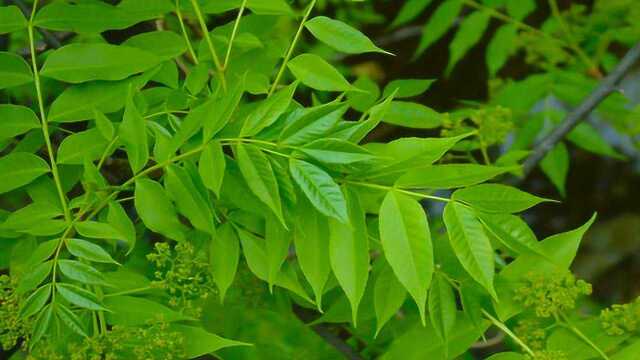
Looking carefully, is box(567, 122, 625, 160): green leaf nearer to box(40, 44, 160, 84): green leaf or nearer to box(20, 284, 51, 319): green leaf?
box(40, 44, 160, 84): green leaf

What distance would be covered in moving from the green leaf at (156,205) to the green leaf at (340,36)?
356 millimetres

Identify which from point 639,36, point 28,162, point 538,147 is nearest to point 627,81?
point 639,36

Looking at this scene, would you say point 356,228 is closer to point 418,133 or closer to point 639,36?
point 639,36

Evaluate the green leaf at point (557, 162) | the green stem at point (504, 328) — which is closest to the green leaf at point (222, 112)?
the green stem at point (504, 328)

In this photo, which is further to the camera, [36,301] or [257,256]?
[257,256]

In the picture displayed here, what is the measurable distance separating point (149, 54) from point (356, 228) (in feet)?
1.50

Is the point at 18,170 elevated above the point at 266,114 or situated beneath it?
situated beneath

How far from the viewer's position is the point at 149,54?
171 centimetres

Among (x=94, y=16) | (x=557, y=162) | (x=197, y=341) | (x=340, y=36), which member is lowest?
(x=557, y=162)

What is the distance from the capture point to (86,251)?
1.53 meters

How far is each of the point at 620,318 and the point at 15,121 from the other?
1044 millimetres

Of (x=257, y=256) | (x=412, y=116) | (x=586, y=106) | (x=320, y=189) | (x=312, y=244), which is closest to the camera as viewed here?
(x=320, y=189)

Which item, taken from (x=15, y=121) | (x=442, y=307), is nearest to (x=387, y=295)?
(x=442, y=307)

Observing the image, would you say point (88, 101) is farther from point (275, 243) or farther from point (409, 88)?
point (409, 88)
